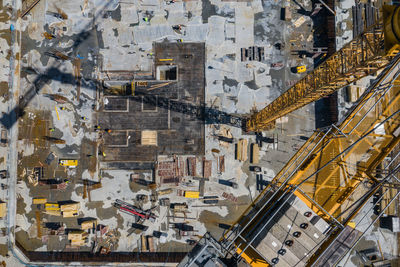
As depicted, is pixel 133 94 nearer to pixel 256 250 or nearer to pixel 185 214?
pixel 185 214

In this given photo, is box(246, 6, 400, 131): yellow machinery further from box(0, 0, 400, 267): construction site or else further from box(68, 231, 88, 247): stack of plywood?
box(68, 231, 88, 247): stack of plywood

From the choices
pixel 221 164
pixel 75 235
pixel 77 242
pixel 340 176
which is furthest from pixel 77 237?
pixel 340 176

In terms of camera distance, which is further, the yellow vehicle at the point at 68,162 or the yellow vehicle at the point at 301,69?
the yellow vehicle at the point at 301,69

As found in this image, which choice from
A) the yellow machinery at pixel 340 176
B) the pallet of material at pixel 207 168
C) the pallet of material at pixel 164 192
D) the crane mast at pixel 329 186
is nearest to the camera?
the crane mast at pixel 329 186

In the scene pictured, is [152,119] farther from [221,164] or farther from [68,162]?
[68,162]

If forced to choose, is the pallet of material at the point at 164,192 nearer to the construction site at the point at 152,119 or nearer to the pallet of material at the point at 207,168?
the construction site at the point at 152,119

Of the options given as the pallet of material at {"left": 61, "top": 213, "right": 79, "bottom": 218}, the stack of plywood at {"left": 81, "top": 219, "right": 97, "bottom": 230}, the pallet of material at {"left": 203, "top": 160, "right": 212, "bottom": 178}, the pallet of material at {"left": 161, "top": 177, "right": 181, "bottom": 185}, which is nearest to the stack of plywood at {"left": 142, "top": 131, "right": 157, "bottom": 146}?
the pallet of material at {"left": 161, "top": 177, "right": 181, "bottom": 185}

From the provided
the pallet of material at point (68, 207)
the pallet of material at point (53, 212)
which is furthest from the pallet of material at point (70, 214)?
the pallet of material at point (53, 212)
